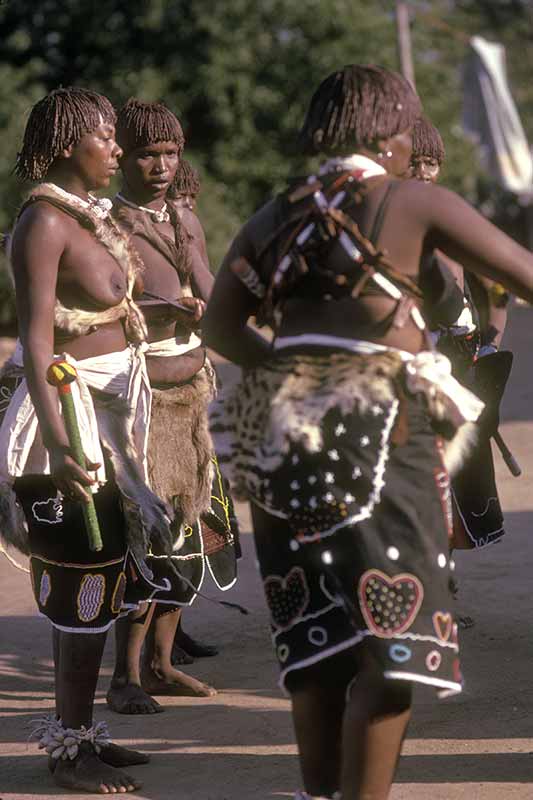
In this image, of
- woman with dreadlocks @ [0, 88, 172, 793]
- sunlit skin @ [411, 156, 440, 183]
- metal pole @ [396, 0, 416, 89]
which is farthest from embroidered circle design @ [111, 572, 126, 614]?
metal pole @ [396, 0, 416, 89]

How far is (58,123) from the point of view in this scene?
12.9 feet

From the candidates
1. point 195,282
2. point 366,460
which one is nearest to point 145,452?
point 195,282

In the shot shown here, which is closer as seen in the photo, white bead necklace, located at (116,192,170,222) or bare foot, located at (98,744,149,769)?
bare foot, located at (98,744,149,769)

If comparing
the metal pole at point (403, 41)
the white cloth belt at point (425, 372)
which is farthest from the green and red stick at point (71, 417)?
the metal pole at point (403, 41)

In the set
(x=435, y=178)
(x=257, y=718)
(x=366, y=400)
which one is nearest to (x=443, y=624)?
(x=366, y=400)

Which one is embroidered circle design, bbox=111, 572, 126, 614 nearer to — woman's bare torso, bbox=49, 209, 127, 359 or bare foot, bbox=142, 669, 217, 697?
woman's bare torso, bbox=49, 209, 127, 359

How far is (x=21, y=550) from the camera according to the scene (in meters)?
4.18

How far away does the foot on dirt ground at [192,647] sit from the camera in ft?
17.7

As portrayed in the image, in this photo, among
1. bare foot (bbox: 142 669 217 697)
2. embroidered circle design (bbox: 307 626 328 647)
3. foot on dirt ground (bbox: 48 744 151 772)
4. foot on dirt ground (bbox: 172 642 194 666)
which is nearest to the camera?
embroidered circle design (bbox: 307 626 328 647)

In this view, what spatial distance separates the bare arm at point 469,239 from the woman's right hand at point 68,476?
128 cm

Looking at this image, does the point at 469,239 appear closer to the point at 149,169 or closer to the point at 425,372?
the point at 425,372

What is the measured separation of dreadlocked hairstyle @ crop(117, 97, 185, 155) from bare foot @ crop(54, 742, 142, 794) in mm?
2016

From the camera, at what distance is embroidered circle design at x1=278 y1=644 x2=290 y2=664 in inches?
123

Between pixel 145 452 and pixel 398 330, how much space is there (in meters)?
1.36
